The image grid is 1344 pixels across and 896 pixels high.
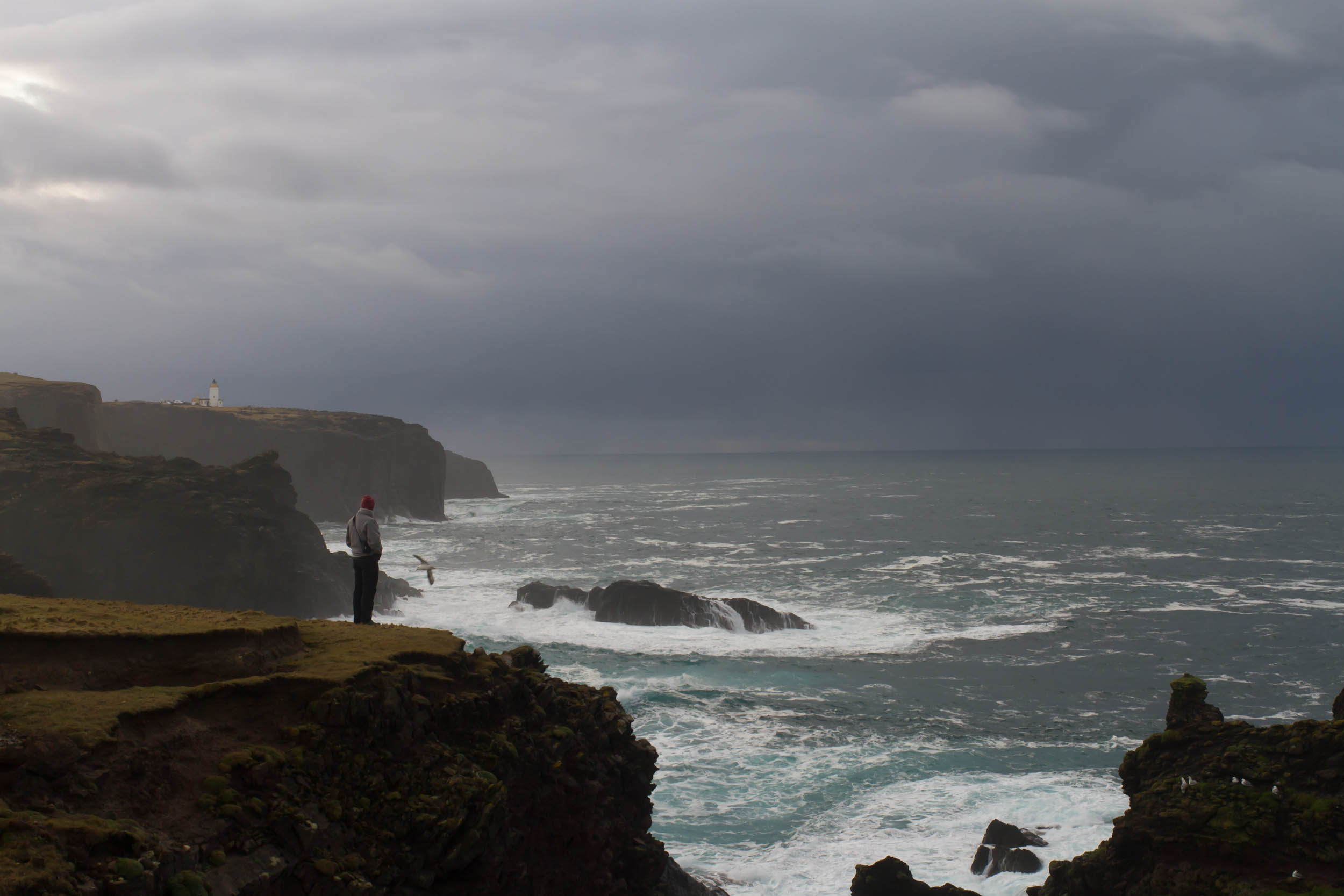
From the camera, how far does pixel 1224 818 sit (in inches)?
564

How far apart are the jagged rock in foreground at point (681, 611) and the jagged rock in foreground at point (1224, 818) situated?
2734cm

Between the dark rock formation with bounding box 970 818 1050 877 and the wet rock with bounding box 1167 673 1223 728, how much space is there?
16.4 feet

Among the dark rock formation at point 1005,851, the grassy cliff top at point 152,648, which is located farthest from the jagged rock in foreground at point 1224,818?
the grassy cliff top at point 152,648

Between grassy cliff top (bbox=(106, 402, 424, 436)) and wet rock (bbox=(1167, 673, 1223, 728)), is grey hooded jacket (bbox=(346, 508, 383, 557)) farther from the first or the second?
grassy cliff top (bbox=(106, 402, 424, 436))

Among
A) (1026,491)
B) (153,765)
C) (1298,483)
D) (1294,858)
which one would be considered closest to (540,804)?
(153,765)

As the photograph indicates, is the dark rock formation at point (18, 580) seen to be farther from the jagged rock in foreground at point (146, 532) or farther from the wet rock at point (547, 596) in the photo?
the wet rock at point (547, 596)

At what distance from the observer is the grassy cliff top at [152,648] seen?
9172 mm

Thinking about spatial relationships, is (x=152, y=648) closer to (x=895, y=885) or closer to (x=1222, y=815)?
(x=895, y=885)

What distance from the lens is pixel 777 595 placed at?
2109 inches

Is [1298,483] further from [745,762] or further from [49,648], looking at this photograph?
[49,648]

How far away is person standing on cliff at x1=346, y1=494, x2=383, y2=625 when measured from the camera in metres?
14.9

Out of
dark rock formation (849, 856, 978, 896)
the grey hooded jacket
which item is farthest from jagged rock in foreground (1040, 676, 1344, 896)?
the grey hooded jacket

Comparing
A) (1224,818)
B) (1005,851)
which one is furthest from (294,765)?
(1005,851)

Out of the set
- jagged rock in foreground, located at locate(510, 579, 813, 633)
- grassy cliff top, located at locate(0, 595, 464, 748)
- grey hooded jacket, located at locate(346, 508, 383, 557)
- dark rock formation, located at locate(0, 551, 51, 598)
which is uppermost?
grey hooded jacket, located at locate(346, 508, 383, 557)
